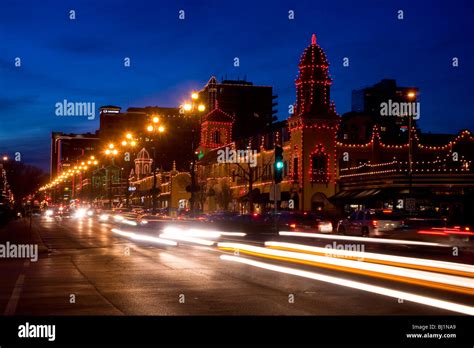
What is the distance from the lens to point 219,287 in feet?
55.2

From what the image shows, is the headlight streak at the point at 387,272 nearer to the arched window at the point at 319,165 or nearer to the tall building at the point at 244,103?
the arched window at the point at 319,165

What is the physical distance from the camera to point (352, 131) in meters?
70.9

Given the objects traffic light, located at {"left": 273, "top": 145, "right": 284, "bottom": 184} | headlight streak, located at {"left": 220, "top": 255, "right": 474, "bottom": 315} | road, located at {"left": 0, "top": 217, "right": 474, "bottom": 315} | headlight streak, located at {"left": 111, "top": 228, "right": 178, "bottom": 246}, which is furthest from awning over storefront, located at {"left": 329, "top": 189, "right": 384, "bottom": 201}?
headlight streak, located at {"left": 220, "top": 255, "right": 474, "bottom": 315}

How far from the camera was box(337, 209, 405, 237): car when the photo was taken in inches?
1473

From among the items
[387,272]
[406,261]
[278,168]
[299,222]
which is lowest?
[387,272]

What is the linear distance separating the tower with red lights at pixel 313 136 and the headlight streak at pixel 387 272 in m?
38.4

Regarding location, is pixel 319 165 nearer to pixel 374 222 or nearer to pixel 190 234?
pixel 190 234

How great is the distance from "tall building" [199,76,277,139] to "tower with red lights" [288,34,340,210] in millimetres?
60394

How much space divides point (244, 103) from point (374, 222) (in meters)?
94.5

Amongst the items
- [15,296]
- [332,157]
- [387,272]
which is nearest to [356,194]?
[332,157]

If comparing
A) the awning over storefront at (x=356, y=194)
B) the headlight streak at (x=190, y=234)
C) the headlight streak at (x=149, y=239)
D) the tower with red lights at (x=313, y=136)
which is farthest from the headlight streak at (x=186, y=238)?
the tower with red lights at (x=313, y=136)
